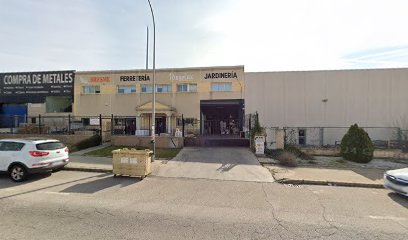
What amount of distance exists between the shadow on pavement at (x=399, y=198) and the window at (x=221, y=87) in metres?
18.0

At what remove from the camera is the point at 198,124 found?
23250 millimetres

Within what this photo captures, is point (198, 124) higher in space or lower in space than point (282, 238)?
higher

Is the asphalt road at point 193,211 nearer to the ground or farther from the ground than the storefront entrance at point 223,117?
nearer to the ground

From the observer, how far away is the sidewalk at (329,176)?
25.5ft

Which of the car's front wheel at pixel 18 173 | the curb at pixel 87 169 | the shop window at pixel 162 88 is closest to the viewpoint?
the car's front wheel at pixel 18 173

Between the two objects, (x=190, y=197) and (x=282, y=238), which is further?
(x=190, y=197)

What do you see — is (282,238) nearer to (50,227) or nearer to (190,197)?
(190,197)

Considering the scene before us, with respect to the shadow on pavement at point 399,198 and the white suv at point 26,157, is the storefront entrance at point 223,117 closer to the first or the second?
the shadow on pavement at point 399,198

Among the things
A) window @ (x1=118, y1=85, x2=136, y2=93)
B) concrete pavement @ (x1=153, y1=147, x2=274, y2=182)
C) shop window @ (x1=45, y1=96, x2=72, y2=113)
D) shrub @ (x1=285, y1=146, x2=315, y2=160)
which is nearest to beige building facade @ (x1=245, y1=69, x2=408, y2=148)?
shrub @ (x1=285, y1=146, x2=315, y2=160)

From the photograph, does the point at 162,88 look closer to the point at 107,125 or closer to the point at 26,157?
the point at 107,125

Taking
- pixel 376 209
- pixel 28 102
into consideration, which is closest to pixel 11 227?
pixel 376 209

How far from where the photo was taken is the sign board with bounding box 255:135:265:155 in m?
12.7

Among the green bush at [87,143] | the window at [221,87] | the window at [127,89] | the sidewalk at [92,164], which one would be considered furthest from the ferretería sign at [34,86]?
the sidewalk at [92,164]

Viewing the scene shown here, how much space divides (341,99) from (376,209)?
17.1 metres
